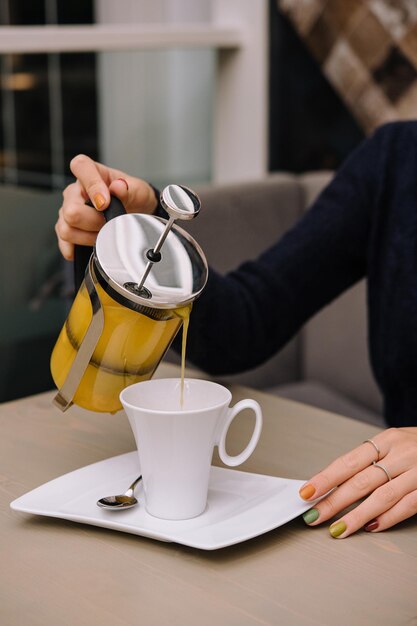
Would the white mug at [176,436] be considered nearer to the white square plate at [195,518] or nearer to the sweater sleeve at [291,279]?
the white square plate at [195,518]

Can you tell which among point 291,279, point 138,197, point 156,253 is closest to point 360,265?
point 291,279

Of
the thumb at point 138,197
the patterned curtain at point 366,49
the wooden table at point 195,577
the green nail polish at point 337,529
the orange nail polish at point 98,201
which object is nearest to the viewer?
the wooden table at point 195,577

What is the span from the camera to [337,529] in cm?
70

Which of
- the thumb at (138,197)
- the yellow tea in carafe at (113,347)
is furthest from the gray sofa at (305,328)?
the yellow tea in carafe at (113,347)

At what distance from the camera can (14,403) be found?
100cm

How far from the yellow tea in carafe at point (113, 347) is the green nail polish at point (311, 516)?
186mm

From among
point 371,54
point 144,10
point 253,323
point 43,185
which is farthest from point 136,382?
point 144,10

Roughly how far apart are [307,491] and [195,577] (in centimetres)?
13

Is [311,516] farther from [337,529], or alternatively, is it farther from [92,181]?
[92,181]

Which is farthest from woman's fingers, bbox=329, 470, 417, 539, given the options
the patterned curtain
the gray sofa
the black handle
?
the patterned curtain

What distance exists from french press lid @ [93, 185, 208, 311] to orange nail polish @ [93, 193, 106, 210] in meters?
0.11

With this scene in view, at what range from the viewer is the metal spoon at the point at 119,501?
710mm

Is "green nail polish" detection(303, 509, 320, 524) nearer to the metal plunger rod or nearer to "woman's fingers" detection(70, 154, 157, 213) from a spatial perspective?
the metal plunger rod

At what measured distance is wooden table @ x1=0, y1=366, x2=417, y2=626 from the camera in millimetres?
587
